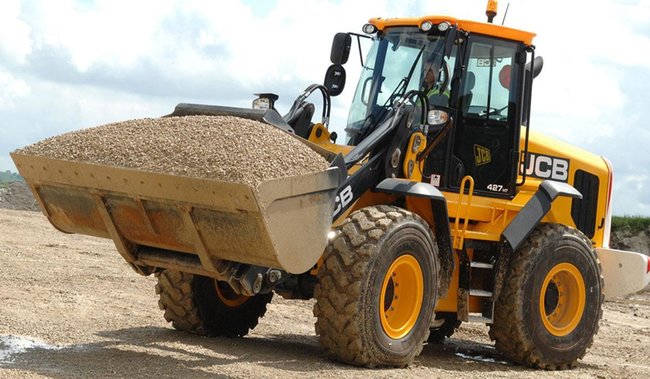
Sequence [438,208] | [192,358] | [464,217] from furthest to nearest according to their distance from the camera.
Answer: [464,217] < [438,208] < [192,358]

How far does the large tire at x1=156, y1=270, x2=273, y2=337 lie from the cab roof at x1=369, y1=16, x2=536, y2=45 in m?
2.67

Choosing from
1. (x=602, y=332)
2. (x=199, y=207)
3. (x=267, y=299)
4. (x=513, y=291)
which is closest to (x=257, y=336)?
(x=267, y=299)

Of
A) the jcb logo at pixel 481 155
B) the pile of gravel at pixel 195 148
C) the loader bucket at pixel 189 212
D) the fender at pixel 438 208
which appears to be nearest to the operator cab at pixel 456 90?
the jcb logo at pixel 481 155

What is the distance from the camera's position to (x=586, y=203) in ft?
35.1

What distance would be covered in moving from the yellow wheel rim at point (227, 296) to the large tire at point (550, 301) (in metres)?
2.19

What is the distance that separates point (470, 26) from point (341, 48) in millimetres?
1129

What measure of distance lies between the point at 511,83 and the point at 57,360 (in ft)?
15.2

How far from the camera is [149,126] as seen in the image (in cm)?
792

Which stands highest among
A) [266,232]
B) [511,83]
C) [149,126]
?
[511,83]

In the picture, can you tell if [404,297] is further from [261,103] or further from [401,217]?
[261,103]

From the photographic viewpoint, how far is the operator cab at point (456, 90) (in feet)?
30.5

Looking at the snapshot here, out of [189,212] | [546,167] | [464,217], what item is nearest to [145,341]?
[189,212]

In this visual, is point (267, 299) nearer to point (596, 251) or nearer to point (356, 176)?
point (356, 176)

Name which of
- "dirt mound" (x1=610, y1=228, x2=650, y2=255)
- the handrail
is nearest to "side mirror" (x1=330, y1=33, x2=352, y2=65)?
the handrail
